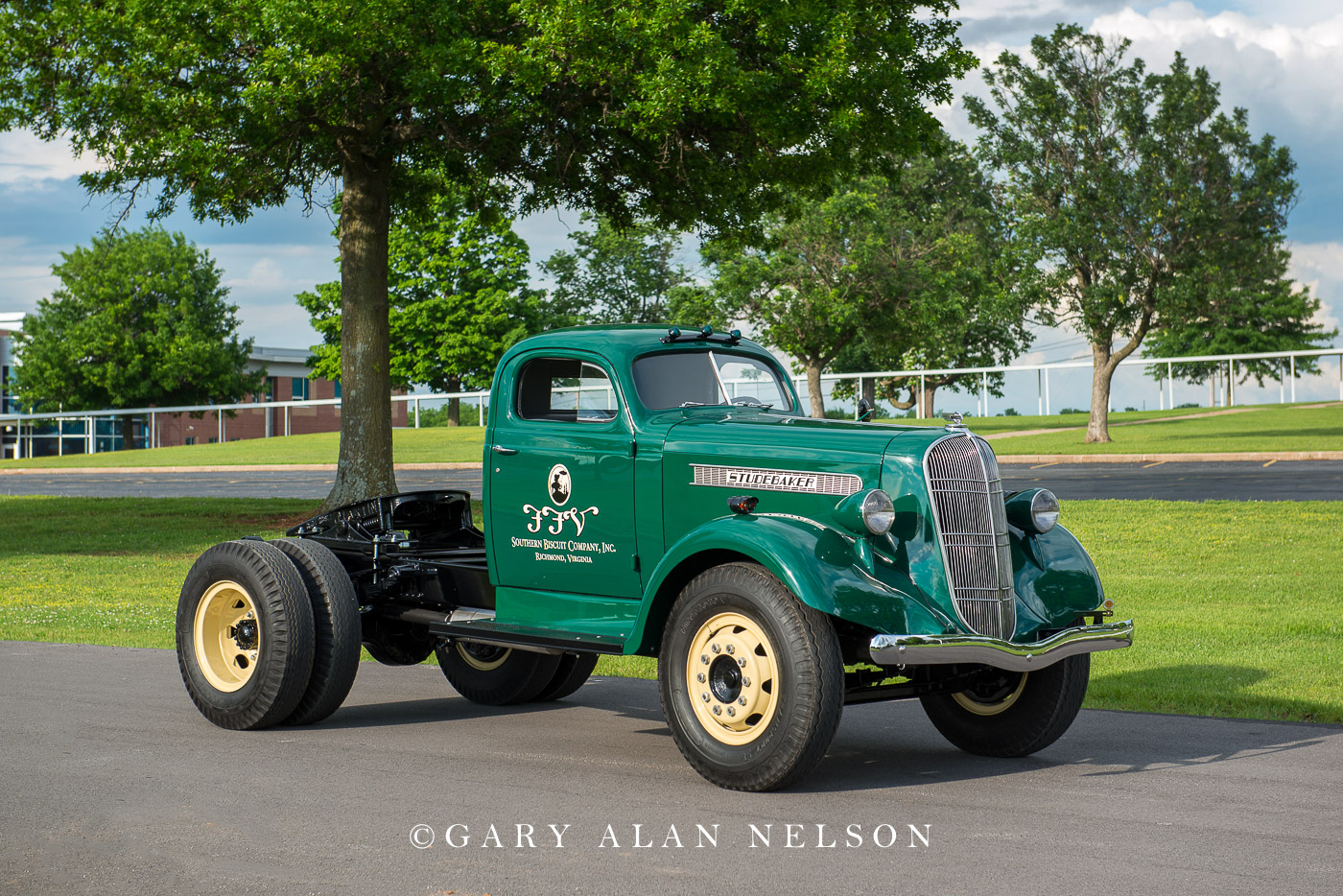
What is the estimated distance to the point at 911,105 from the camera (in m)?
19.1

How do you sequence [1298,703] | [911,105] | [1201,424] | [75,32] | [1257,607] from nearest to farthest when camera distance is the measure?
[1298,703] → [1257,607] → [75,32] → [911,105] → [1201,424]

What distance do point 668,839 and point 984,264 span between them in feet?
139

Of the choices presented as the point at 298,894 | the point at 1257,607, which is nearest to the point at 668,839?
the point at 298,894

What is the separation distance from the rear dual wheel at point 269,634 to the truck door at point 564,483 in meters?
0.97

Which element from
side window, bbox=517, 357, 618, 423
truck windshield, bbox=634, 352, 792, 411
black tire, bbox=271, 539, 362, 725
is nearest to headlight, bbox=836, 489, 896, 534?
truck windshield, bbox=634, 352, 792, 411

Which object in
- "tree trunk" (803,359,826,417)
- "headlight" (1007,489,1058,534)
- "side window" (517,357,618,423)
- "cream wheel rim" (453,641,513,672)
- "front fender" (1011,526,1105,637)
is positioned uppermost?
"tree trunk" (803,359,826,417)

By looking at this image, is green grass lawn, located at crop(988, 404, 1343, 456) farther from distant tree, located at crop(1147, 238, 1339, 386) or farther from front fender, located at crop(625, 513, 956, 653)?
front fender, located at crop(625, 513, 956, 653)

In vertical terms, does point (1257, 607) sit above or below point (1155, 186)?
below

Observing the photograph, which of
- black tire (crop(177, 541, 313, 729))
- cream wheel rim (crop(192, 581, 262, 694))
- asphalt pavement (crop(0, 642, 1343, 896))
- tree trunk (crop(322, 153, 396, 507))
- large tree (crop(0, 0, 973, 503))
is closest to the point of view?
asphalt pavement (crop(0, 642, 1343, 896))

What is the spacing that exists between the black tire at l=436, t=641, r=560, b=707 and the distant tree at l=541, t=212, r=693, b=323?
5567cm

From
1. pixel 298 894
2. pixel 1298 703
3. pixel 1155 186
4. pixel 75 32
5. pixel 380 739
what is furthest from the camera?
Result: pixel 1155 186

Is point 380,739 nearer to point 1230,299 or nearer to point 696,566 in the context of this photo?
point 696,566

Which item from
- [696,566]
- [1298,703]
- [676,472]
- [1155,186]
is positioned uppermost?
[1155,186]

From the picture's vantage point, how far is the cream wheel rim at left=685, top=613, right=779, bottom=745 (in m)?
5.97
